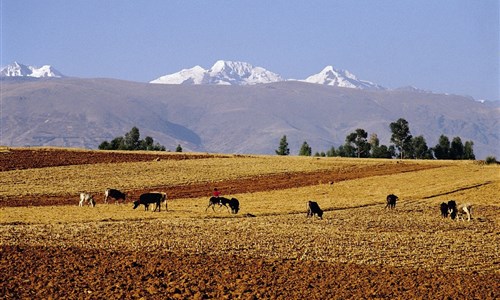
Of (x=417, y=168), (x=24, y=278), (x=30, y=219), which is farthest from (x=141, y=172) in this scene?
Answer: (x=24, y=278)

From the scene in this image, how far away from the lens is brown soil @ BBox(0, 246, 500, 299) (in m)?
25.9

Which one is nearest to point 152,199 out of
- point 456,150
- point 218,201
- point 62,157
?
point 218,201

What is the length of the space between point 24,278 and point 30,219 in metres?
18.5

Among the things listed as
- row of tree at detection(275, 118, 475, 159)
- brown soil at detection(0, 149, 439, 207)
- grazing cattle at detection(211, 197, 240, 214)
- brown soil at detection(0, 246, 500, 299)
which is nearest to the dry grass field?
brown soil at detection(0, 246, 500, 299)

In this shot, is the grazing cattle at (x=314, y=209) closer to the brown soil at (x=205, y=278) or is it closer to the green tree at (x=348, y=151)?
the brown soil at (x=205, y=278)

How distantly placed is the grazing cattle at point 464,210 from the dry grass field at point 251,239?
1128mm

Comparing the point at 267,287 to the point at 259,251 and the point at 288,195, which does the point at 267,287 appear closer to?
the point at 259,251

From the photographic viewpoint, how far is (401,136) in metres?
167

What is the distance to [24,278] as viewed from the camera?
27.3 meters

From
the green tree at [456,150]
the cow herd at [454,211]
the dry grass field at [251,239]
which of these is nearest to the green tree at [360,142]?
the green tree at [456,150]

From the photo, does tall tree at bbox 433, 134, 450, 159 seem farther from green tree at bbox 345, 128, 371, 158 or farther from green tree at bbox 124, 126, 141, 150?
green tree at bbox 124, 126, 141, 150

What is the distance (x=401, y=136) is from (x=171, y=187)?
4131 inches

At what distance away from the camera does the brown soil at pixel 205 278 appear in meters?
25.9

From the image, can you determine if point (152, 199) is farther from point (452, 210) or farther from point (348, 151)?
point (348, 151)
